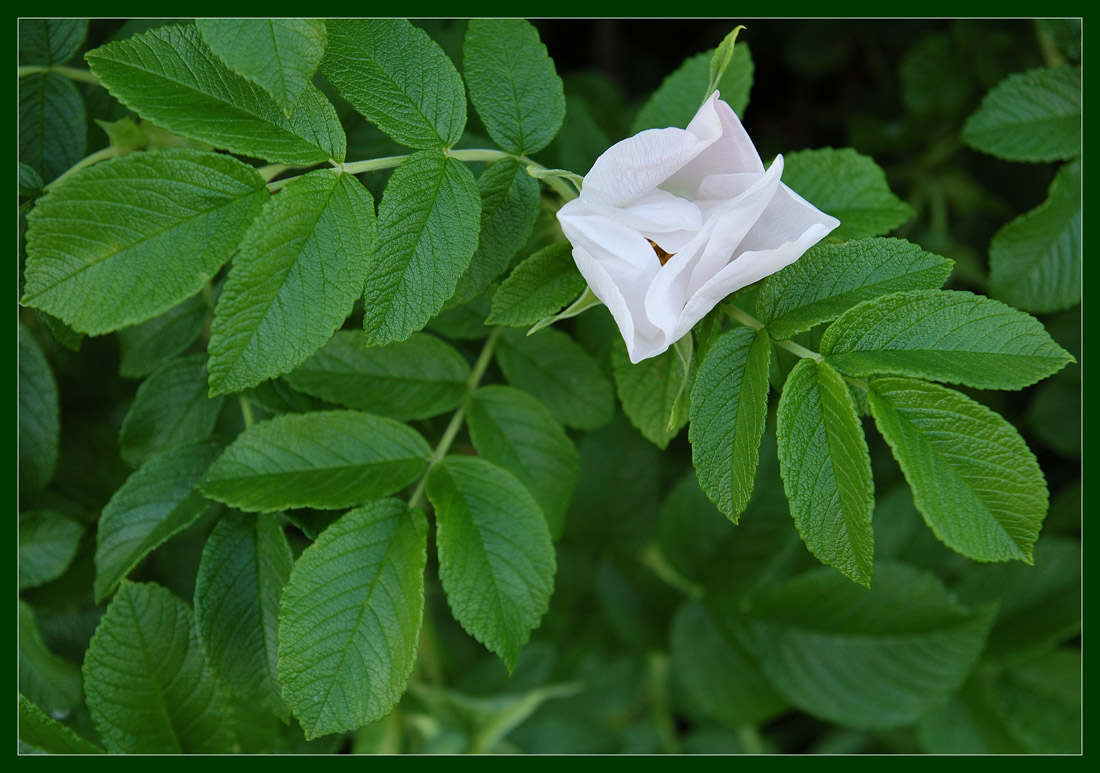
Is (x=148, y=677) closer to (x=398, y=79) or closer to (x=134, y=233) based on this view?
(x=134, y=233)

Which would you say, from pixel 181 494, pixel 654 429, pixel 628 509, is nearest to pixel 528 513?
pixel 654 429

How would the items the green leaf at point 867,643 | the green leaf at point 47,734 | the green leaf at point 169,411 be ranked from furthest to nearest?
1. the green leaf at point 867,643
2. the green leaf at point 169,411
3. the green leaf at point 47,734

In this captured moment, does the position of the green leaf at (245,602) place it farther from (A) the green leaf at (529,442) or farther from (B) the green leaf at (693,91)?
(B) the green leaf at (693,91)

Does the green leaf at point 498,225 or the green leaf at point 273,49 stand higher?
the green leaf at point 273,49

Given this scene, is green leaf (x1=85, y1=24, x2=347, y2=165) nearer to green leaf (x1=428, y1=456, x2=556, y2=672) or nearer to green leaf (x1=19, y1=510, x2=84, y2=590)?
green leaf (x1=428, y1=456, x2=556, y2=672)

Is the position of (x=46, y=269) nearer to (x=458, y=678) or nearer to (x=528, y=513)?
(x=528, y=513)

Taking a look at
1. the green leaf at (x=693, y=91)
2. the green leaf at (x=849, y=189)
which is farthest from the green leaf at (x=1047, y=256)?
the green leaf at (x=693, y=91)
